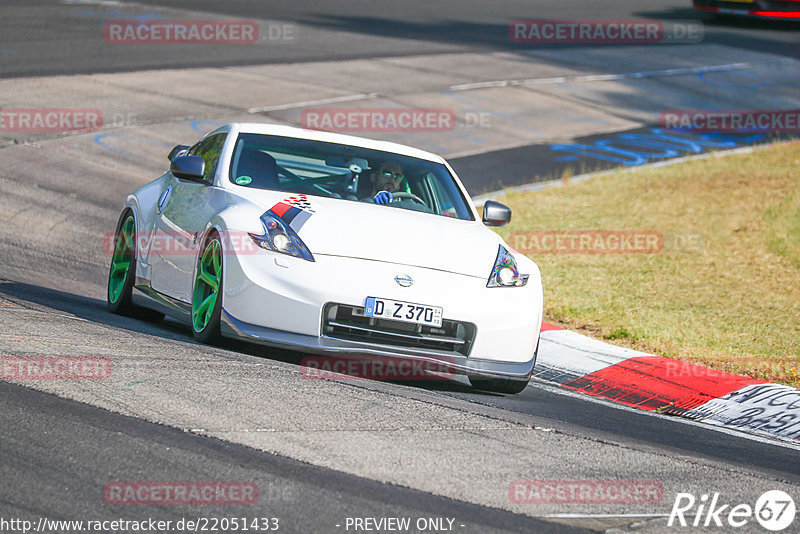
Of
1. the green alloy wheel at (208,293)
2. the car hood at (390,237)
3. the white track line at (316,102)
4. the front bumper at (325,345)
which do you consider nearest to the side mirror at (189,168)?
the car hood at (390,237)

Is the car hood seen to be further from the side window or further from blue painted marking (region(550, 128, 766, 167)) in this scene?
blue painted marking (region(550, 128, 766, 167))

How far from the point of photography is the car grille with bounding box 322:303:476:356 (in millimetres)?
6227

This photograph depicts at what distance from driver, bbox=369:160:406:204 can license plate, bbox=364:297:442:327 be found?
4.60ft

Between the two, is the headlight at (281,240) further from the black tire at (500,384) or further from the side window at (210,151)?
the black tire at (500,384)

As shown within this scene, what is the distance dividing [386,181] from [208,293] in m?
1.65

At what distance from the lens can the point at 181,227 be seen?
7.36m

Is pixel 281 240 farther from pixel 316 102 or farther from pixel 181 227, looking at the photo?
pixel 316 102

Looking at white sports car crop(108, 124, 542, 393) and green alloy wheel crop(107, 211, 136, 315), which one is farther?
green alloy wheel crop(107, 211, 136, 315)

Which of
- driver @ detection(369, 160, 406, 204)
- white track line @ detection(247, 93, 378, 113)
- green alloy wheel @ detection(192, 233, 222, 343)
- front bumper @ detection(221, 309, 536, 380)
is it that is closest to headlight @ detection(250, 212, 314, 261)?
green alloy wheel @ detection(192, 233, 222, 343)

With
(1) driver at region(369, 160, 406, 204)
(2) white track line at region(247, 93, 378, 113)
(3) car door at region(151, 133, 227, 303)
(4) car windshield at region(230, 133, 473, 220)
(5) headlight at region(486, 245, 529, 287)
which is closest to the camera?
(5) headlight at region(486, 245, 529, 287)

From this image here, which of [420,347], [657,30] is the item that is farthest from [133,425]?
[657,30]

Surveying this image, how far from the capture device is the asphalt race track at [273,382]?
14.2 feet

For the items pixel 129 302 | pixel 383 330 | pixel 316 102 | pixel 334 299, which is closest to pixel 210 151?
pixel 129 302

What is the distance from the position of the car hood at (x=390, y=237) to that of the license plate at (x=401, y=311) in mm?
298
